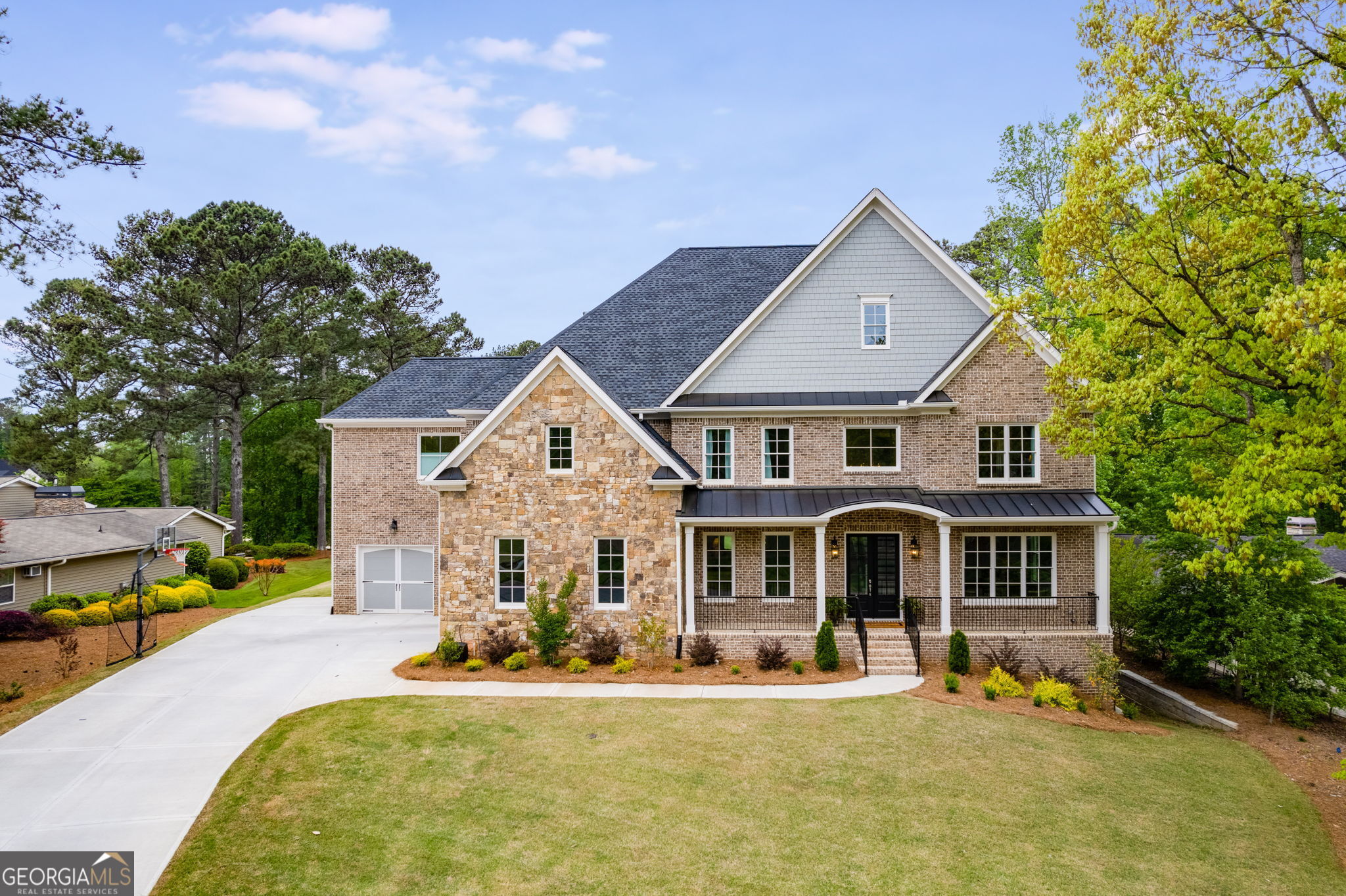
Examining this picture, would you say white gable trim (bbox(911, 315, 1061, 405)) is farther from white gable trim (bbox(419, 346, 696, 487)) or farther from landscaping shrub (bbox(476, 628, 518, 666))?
landscaping shrub (bbox(476, 628, 518, 666))

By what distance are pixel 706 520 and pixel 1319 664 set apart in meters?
13.6

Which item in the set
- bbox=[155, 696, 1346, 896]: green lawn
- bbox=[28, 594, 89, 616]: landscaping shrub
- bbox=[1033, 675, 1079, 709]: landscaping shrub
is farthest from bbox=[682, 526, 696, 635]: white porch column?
bbox=[28, 594, 89, 616]: landscaping shrub

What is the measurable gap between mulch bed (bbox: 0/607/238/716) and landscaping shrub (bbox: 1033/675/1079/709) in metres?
20.0

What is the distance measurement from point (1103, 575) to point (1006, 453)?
3.56 metres

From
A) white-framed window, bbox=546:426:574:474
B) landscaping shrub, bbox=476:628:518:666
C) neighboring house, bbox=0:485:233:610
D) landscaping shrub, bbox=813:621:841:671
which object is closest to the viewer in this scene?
landscaping shrub, bbox=813:621:841:671

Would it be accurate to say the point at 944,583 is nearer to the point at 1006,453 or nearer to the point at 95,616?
the point at 1006,453

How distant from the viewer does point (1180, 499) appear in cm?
1123

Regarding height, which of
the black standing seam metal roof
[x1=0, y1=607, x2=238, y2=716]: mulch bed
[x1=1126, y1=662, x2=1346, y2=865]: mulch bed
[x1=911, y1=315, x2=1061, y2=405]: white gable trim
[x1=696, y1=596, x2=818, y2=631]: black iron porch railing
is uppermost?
[x1=911, y1=315, x2=1061, y2=405]: white gable trim

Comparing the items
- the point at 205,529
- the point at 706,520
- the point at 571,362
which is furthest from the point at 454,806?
the point at 205,529

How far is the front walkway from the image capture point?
8.99 meters

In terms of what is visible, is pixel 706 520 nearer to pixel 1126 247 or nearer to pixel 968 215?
pixel 1126 247

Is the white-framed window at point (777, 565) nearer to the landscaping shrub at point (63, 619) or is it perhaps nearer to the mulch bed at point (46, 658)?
the mulch bed at point (46, 658)

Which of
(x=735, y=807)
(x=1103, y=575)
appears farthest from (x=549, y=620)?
(x=1103, y=575)

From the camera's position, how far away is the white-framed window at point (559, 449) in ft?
55.6
